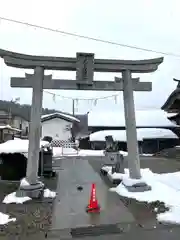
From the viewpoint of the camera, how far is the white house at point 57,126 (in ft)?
128

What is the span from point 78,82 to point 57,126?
3000 cm

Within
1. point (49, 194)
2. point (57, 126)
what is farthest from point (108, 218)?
point (57, 126)

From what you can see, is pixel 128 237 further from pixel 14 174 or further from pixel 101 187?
pixel 14 174

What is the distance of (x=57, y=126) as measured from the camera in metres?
39.3

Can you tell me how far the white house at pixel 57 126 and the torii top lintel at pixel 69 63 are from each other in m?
29.3

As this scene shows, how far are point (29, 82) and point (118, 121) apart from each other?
2882 centimetres

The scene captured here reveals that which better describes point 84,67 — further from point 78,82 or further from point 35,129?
point 35,129

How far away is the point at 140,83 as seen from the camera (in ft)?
34.1

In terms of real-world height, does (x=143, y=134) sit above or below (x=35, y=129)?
above

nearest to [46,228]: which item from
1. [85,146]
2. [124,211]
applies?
[124,211]

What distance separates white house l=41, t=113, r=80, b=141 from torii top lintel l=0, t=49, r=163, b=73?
96.2 feet

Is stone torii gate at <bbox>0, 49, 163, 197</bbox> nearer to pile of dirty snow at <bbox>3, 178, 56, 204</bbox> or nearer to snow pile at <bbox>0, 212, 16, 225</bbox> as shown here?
pile of dirty snow at <bbox>3, 178, 56, 204</bbox>

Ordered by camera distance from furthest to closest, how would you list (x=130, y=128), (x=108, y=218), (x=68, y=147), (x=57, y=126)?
(x=57, y=126) → (x=68, y=147) → (x=130, y=128) → (x=108, y=218)

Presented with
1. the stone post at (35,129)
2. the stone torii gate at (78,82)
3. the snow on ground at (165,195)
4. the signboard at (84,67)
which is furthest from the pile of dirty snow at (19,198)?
the signboard at (84,67)
